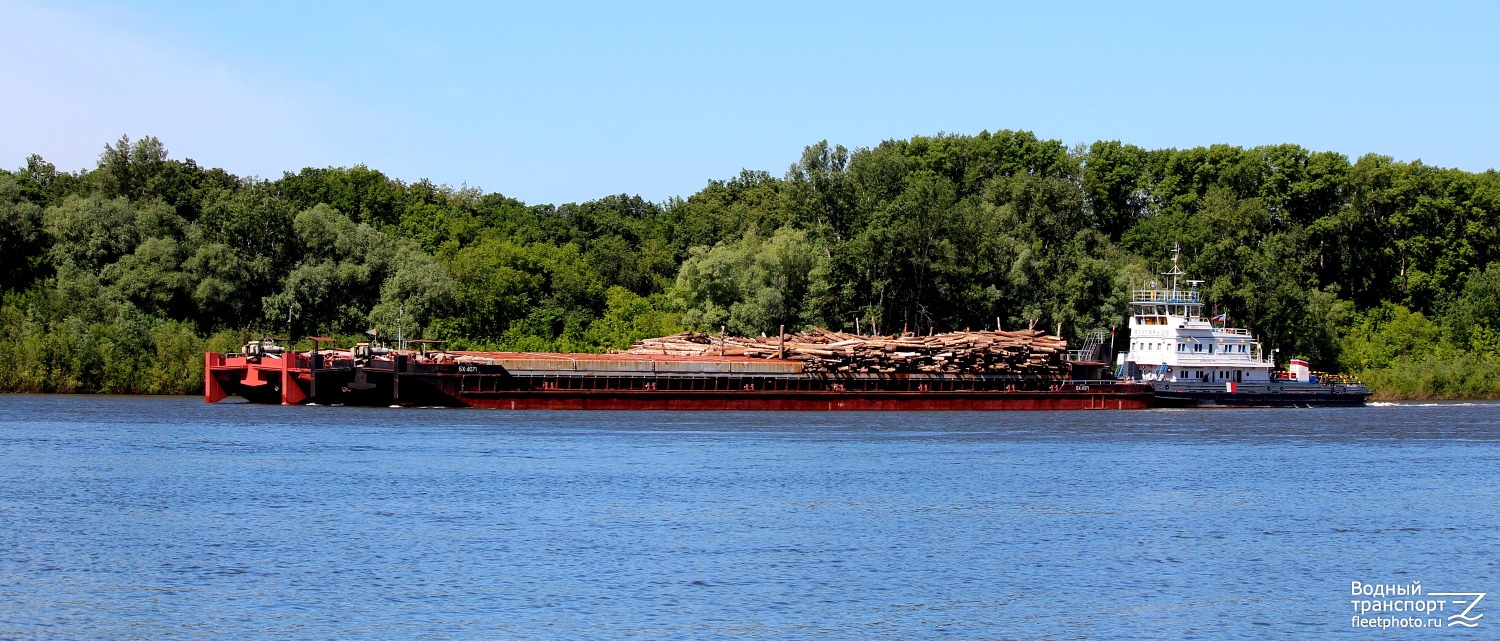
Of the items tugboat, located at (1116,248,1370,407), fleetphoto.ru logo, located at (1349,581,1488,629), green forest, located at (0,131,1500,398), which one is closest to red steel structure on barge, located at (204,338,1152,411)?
tugboat, located at (1116,248,1370,407)

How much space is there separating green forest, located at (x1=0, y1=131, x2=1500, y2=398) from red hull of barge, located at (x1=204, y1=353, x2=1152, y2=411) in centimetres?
1309

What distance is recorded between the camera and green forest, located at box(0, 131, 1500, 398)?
86.8 metres

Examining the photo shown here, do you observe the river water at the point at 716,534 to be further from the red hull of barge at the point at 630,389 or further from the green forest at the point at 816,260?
the green forest at the point at 816,260

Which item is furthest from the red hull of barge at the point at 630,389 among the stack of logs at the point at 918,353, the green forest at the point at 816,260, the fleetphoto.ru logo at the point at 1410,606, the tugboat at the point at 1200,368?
the fleetphoto.ru logo at the point at 1410,606

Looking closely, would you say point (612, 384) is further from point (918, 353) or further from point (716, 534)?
point (716, 534)

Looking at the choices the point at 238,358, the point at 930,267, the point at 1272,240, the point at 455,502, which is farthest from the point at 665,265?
the point at 455,502

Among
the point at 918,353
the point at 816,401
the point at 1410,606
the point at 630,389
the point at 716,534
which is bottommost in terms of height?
the point at 1410,606

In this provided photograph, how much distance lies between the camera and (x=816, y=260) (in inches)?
3541

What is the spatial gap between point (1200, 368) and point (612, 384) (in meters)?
30.4

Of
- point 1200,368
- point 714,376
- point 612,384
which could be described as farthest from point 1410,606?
point 1200,368

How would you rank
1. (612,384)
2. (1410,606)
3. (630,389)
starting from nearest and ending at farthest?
→ (1410,606), (630,389), (612,384)

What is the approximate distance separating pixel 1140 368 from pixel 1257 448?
89.0ft

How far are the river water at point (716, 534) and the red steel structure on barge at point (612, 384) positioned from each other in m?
13.2

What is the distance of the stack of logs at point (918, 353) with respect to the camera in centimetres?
7544
